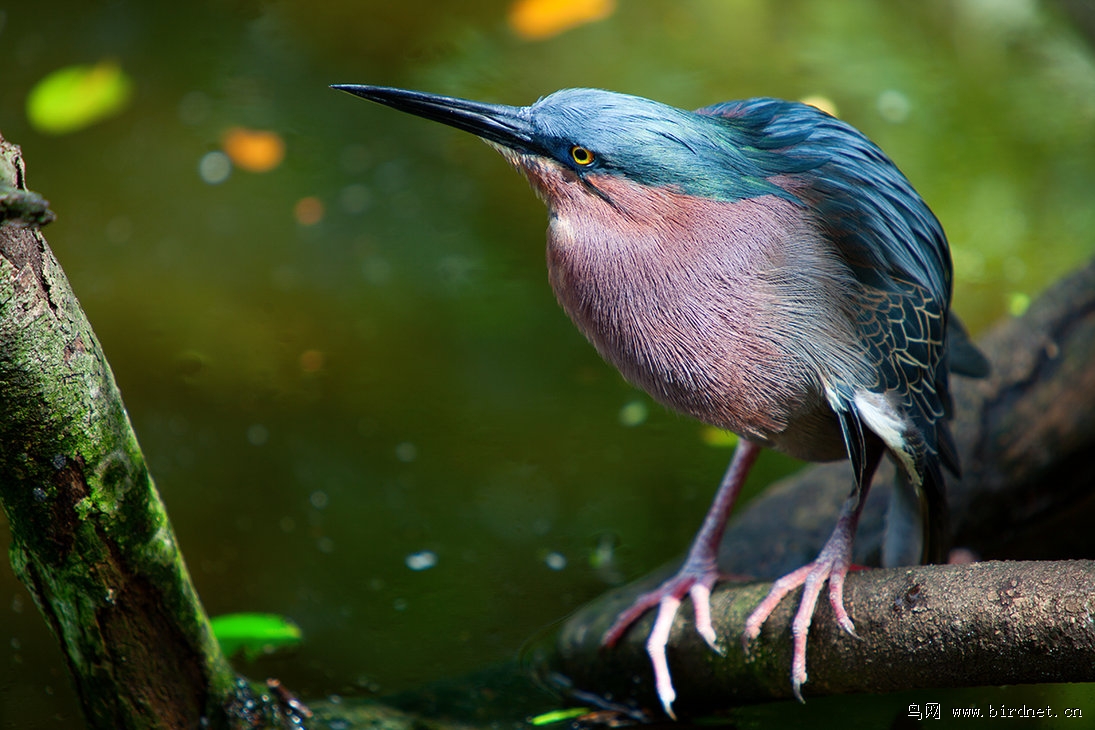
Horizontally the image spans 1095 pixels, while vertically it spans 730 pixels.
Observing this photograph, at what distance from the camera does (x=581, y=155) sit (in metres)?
2.02

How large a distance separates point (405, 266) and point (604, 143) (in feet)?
6.55

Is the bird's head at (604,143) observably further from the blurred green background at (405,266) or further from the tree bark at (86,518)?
the blurred green background at (405,266)

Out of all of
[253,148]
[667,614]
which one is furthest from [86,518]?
[253,148]

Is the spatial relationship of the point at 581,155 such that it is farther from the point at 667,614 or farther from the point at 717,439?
the point at 717,439

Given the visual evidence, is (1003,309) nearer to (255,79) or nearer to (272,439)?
(272,439)

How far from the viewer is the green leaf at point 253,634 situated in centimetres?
254

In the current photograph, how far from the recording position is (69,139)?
414cm

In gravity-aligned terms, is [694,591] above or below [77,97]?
below

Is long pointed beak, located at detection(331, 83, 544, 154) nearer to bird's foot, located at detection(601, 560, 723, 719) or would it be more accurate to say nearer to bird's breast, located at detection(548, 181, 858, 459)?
bird's breast, located at detection(548, 181, 858, 459)

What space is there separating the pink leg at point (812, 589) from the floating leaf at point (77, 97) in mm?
3488

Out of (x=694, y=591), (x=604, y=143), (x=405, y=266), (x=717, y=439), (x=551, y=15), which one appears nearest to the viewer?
(x=604, y=143)

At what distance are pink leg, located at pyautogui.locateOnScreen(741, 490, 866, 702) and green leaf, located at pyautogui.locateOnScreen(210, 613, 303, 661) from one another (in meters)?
1.19

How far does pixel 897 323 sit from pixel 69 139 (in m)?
3.48

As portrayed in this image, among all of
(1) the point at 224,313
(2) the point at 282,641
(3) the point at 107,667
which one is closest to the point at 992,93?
(1) the point at 224,313
